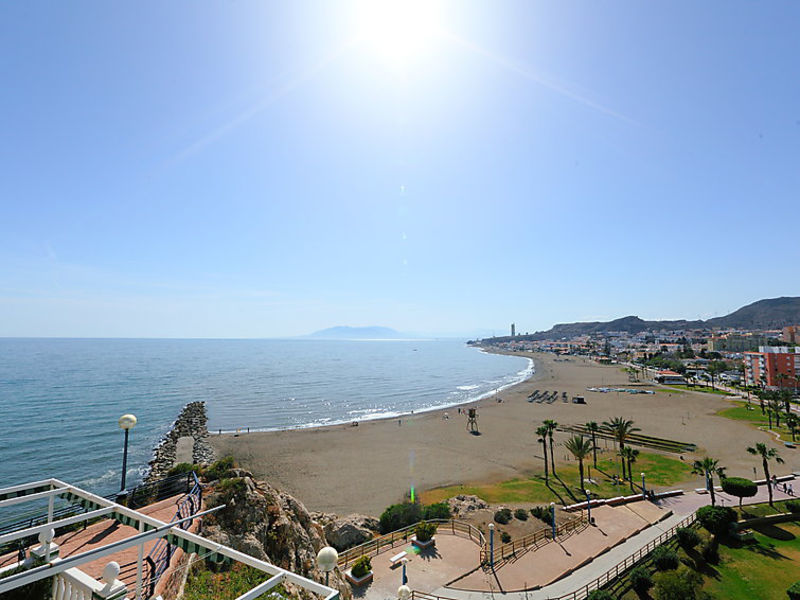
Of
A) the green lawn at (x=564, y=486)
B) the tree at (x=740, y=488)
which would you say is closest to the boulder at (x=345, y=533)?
the green lawn at (x=564, y=486)

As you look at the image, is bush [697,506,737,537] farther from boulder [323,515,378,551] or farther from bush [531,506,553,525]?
boulder [323,515,378,551]

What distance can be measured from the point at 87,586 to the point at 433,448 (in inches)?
1475

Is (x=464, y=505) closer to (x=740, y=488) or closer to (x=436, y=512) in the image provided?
(x=436, y=512)

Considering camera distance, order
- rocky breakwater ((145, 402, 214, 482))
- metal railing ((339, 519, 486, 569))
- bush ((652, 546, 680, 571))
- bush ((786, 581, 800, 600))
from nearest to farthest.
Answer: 1. bush ((786, 581, 800, 600))
2. bush ((652, 546, 680, 571))
3. metal railing ((339, 519, 486, 569))
4. rocky breakwater ((145, 402, 214, 482))

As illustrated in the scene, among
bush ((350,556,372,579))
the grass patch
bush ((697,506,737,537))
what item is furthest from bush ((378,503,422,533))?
bush ((697,506,737,537))

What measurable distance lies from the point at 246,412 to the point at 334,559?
184 feet

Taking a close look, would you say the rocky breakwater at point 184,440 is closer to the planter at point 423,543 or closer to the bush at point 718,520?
the planter at point 423,543

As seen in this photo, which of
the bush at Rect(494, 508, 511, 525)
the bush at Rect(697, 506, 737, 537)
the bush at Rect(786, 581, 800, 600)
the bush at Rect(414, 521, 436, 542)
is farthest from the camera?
the bush at Rect(494, 508, 511, 525)

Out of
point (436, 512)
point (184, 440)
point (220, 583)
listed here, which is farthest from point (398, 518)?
point (184, 440)

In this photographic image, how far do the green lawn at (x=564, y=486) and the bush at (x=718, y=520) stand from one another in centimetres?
761

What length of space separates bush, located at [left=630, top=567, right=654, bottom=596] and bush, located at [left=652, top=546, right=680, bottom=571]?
145cm

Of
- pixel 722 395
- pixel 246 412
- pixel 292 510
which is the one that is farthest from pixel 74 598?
pixel 722 395

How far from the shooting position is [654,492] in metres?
25.9

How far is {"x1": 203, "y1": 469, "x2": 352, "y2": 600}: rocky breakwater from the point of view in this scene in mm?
10336
